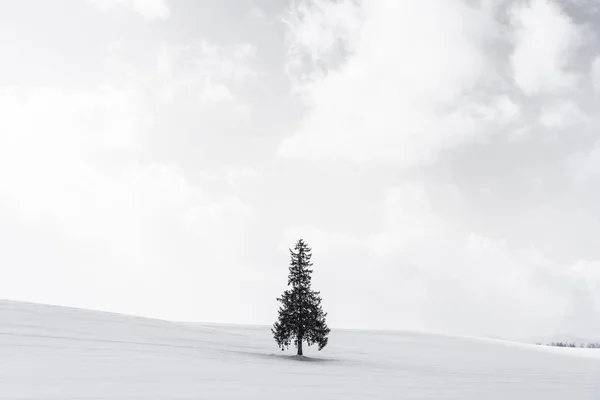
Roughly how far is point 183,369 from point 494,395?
13.2 metres

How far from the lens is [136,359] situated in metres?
23.3

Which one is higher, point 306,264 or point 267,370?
point 306,264

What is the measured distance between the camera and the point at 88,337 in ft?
99.9

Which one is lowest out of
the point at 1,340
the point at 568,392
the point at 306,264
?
the point at 568,392

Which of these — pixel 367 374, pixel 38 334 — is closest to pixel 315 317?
pixel 367 374

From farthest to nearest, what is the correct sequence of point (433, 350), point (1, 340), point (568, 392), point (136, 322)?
point (433, 350) → point (136, 322) → point (1, 340) → point (568, 392)

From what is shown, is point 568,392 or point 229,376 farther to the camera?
point 568,392

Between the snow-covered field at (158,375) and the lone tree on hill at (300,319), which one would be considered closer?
the snow-covered field at (158,375)

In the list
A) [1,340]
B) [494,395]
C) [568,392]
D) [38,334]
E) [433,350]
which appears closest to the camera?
[494,395]

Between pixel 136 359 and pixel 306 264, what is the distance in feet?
56.2

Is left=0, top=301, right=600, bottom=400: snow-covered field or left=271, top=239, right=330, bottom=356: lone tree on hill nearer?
left=0, top=301, right=600, bottom=400: snow-covered field

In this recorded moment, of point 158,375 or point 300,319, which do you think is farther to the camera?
point 300,319

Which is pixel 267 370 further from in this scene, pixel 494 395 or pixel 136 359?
pixel 494 395

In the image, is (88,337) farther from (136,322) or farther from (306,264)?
(306,264)
